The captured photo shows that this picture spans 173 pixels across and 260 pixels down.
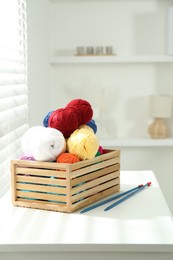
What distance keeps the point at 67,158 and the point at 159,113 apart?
1613mm

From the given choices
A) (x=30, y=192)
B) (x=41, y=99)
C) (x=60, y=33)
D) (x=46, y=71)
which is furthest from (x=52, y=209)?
(x=60, y=33)

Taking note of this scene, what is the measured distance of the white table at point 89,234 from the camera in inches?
44.4

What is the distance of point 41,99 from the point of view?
2742mm

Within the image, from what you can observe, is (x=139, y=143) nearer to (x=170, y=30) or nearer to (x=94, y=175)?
(x=170, y=30)

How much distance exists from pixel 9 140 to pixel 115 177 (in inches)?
21.8

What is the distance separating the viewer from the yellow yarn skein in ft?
4.73

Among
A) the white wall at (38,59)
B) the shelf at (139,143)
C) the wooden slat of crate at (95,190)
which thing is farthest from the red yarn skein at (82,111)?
the shelf at (139,143)

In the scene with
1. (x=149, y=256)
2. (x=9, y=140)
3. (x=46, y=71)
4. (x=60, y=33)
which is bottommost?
(x=149, y=256)

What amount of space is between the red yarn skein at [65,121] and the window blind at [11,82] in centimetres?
39

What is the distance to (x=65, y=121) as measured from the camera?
149 centimetres

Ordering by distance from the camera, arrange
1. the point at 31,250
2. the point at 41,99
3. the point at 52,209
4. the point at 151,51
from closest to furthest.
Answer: the point at 31,250, the point at 52,209, the point at 41,99, the point at 151,51

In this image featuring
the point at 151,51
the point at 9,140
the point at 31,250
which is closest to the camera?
the point at 31,250

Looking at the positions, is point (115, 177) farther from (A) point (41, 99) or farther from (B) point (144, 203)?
(A) point (41, 99)

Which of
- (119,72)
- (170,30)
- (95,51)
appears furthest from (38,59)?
(170,30)
